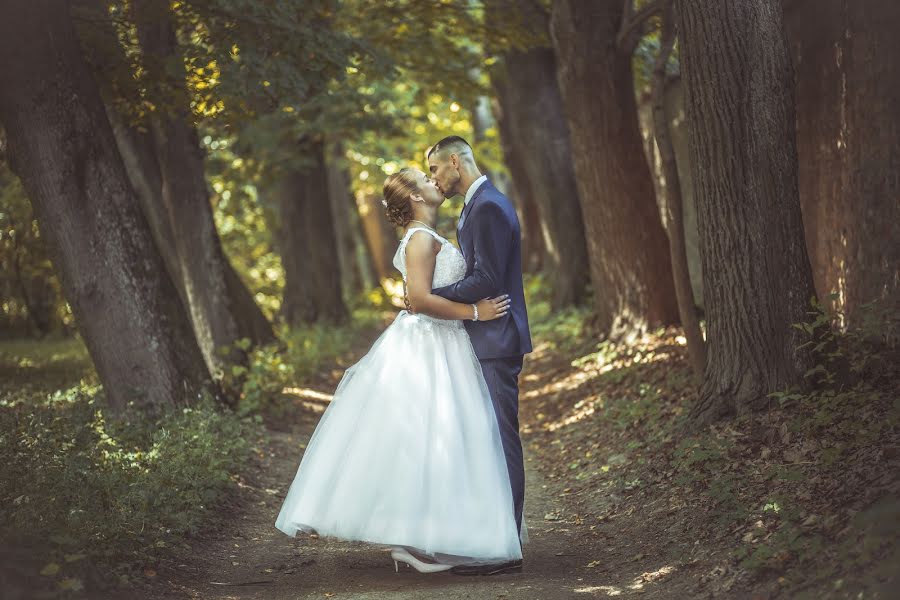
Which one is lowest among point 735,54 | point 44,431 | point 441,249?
point 44,431

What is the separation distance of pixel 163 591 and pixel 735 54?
528cm

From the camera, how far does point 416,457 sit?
19.0 feet

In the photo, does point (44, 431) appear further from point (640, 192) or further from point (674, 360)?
point (640, 192)

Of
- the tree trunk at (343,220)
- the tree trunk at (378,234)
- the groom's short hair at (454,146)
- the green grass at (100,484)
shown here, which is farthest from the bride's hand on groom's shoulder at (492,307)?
the tree trunk at (378,234)

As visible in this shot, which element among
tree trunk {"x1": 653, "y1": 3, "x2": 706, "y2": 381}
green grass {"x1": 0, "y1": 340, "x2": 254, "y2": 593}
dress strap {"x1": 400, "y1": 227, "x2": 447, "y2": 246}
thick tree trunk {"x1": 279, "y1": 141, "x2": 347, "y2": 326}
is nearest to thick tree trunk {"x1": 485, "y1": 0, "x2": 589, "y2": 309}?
thick tree trunk {"x1": 279, "y1": 141, "x2": 347, "y2": 326}

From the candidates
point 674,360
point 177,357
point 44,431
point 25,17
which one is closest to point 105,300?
point 177,357

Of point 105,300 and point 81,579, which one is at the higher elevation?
point 105,300

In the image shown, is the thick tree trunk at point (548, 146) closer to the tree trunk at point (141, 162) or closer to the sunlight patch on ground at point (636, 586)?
the tree trunk at point (141, 162)

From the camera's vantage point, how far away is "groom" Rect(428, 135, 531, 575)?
5805 millimetres

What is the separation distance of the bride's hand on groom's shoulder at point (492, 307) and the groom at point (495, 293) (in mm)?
42

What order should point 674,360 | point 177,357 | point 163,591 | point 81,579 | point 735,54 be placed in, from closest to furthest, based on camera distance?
point 81,579, point 163,591, point 735,54, point 177,357, point 674,360

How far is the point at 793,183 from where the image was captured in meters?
6.89

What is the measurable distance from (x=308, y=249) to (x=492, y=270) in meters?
15.0

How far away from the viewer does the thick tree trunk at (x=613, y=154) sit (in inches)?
458
